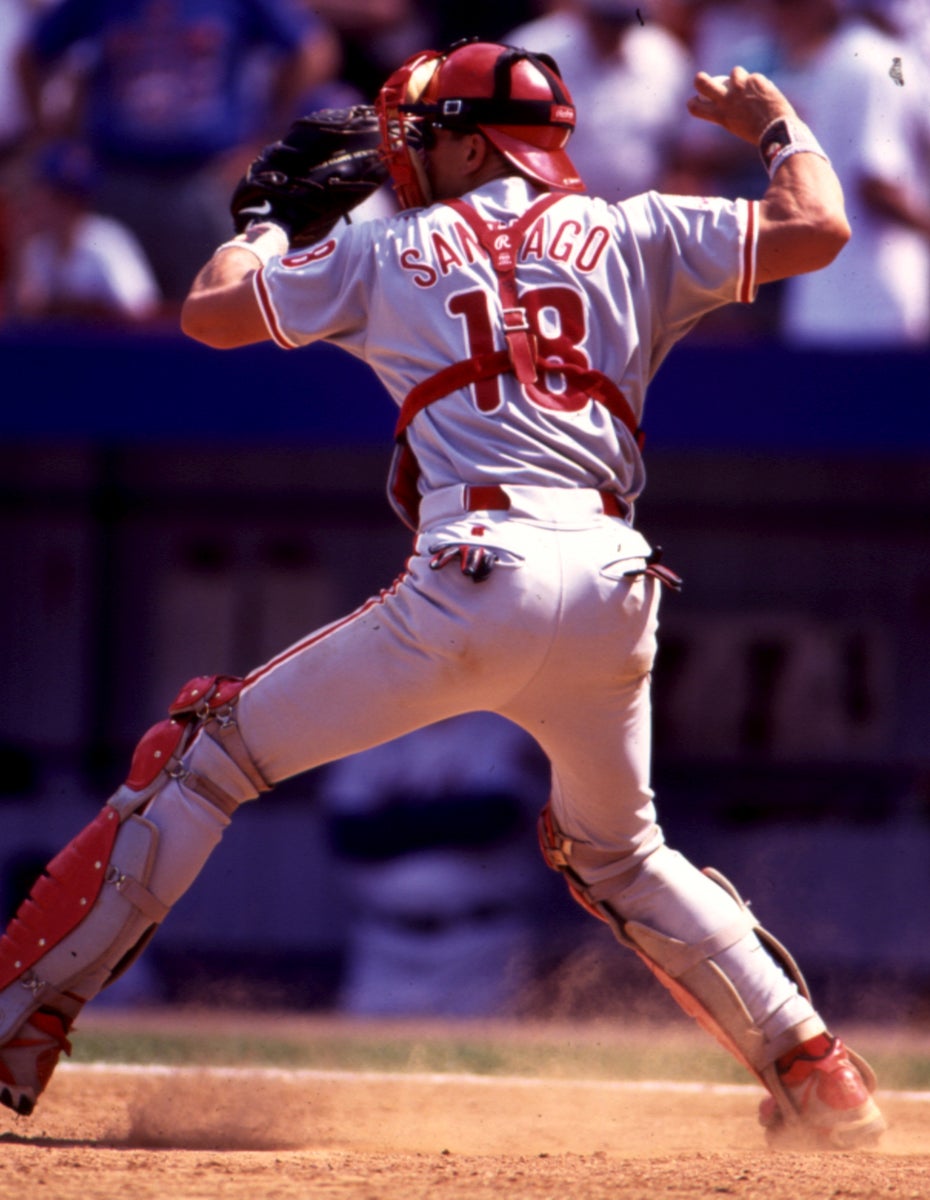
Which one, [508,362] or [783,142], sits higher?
[783,142]

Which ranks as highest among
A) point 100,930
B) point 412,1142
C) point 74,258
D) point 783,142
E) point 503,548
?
point 783,142

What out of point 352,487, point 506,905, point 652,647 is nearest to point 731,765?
point 506,905

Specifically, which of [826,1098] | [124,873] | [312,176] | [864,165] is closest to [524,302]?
[312,176]

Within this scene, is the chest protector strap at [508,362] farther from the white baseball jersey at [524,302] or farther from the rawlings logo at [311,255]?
the rawlings logo at [311,255]

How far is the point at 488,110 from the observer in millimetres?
3514

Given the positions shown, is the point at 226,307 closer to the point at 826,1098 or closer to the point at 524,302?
the point at 524,302

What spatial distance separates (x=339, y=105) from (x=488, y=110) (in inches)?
201

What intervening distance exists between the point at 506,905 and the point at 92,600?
267 centimetres

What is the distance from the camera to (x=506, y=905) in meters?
8.38

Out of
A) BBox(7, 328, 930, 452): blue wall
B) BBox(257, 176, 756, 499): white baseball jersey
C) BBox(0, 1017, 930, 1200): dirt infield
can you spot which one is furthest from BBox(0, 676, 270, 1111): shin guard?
BBox(7, 328, 930, 452): blue wall

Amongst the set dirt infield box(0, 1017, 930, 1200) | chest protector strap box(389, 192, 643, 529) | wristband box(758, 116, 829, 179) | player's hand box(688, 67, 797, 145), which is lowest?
dirt infield box(0, 1017, 930, 1200)

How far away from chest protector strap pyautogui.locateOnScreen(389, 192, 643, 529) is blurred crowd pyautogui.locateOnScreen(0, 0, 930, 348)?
4.13m

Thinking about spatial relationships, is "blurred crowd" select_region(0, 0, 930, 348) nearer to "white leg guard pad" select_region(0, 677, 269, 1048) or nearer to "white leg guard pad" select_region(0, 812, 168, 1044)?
"white leg guard pad" select_region(0, 677, 269, 1048)

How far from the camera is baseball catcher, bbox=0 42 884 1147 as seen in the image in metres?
3.30
